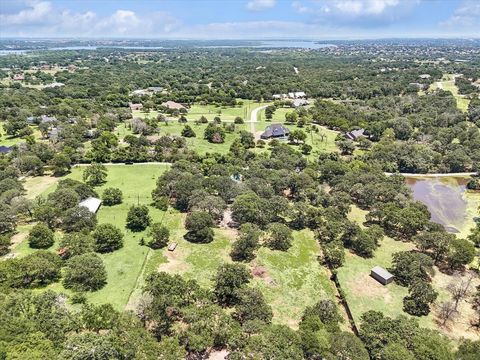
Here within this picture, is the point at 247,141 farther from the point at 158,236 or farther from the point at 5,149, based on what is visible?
the point at 5,149

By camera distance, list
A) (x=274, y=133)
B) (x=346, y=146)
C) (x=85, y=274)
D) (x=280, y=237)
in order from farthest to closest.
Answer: (x=274, y=133) → (x=346, y=146) → (x=280, y=237) → (x=85, y=274)

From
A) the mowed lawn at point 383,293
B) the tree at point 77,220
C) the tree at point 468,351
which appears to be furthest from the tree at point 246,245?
the tree at point 468,351

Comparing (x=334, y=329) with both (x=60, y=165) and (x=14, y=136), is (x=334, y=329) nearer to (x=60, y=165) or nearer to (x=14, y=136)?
(x=60, y=165)

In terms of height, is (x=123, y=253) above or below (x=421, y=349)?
below

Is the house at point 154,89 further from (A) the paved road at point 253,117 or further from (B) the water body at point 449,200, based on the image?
(B) the water body at point 449,200

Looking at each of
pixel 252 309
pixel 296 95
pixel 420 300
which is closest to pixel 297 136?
pixel 420 300

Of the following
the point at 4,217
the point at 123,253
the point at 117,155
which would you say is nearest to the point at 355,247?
the point at 123,253
